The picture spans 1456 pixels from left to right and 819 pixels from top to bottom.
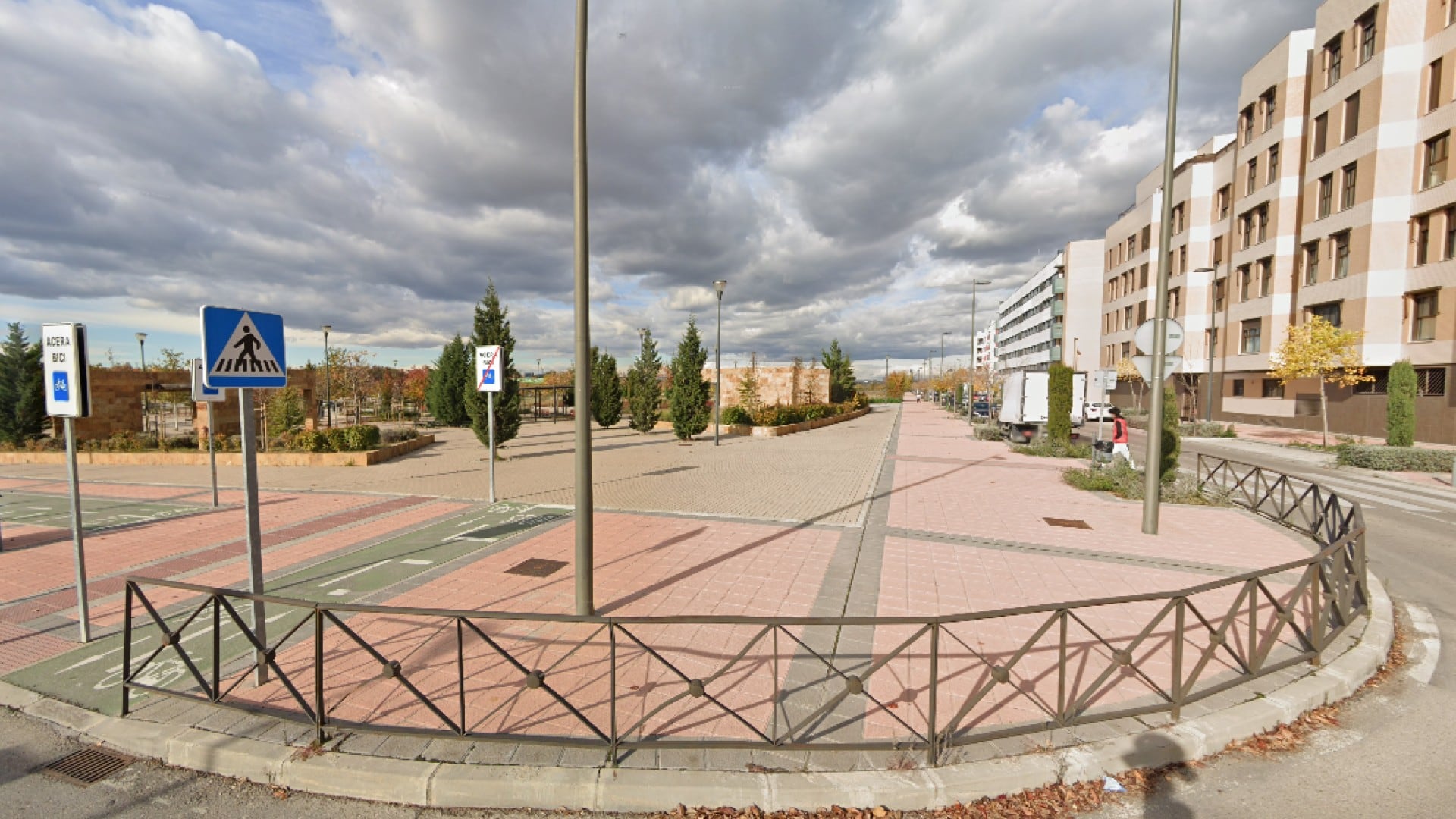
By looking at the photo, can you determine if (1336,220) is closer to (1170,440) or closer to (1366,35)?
(1366,35)

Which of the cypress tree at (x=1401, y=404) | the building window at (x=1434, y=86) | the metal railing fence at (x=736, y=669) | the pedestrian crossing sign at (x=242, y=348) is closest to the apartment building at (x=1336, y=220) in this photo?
the building window at (x=1434, y=86)

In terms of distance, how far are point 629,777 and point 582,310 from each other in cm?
331

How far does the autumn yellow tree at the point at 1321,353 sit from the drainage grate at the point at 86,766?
30.4 m

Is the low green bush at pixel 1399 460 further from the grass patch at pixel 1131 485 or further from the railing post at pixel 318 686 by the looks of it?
the railing post at pixel 318 686

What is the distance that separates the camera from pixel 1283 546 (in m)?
7.52

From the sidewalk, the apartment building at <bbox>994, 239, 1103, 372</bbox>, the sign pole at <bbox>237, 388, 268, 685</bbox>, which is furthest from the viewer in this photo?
the apartment building at <bbox>994, 239, 1103, 372</bbox>

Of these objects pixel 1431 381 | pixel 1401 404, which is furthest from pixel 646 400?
pixel 1431 381

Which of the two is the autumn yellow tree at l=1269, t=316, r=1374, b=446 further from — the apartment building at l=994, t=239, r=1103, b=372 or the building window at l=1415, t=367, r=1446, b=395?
the apartment building at l=994, t=239, r=1103, b=372

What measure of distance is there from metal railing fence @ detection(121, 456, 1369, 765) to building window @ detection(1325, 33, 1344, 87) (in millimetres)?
34975

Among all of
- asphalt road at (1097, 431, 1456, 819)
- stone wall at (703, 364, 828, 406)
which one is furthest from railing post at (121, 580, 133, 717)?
stone wall at (703, 364, 828, 406)

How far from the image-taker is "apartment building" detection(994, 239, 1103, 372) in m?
60.0

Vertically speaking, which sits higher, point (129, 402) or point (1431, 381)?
point (1431, 381)

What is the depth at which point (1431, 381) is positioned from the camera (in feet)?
72.3

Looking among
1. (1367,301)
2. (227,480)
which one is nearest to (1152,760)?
(227,480)
